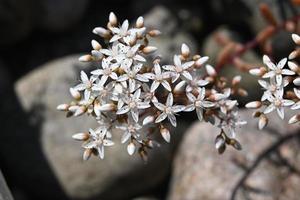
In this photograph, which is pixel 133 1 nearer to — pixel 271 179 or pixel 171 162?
pixel 171 162

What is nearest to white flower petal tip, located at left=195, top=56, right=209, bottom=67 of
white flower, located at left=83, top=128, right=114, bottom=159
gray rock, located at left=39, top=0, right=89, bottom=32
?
white flower, located at left=83, top=128, right=114, bottom=159

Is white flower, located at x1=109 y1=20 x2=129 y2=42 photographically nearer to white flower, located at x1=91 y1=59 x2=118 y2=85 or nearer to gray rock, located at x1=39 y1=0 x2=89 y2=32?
white flower, located at x1=91 y1=59 x2=118 y2=85

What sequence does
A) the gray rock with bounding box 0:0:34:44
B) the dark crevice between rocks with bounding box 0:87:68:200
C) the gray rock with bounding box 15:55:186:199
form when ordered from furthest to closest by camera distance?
the gray rock with bounding box 0:0:34:44
the dark crevice between rocks with bounding box 0:87:68:200
the gray rock with bounding box 15:55:186:199

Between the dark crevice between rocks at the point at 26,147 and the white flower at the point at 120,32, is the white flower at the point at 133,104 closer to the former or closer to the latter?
the white flower at the point at 120,32

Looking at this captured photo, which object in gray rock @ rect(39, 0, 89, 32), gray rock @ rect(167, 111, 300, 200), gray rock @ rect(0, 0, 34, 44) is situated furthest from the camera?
gray rock @ rect(39, 0, 89, 32)

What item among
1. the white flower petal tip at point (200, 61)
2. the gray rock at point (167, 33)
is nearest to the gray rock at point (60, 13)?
the gray rock at point (167, 33)

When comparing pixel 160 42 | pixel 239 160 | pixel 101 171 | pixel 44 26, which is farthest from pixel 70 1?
pixel 239 160
